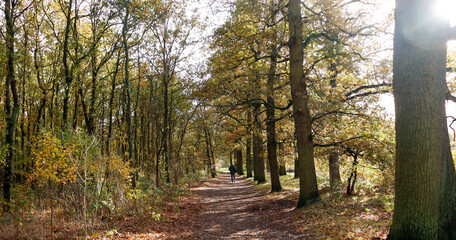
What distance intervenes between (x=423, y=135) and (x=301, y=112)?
5350 mm

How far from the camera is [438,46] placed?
411 cm

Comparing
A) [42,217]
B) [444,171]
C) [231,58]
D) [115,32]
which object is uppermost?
[115,32]

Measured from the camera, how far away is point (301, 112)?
9.25 m

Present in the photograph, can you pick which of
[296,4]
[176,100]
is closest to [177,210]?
[296,4]

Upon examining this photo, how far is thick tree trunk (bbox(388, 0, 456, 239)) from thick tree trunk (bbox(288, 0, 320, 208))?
4.89 metres

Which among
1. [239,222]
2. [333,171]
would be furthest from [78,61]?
[333,171]

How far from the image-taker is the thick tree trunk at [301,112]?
29.9ft

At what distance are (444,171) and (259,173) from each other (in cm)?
1716

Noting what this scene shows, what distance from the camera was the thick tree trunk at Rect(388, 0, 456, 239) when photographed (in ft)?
12.8

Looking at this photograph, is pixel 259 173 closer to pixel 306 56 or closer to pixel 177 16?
pixel 306 56

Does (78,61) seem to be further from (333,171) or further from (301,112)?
(333,171)

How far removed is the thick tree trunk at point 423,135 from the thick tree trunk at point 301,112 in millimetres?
4888

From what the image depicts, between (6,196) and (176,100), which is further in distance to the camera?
(176,100)

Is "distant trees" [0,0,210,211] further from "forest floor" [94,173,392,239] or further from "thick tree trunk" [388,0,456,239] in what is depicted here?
"thick tree trunk" [388,0,456,239]
